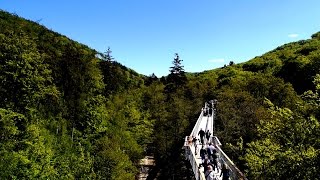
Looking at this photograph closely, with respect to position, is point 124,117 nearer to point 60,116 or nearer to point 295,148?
point 60,116

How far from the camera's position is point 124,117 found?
6041 centimetres

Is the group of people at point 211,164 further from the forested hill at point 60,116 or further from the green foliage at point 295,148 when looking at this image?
the forested hill at point 60,116

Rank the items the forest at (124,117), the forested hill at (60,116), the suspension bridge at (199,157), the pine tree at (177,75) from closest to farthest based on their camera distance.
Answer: the forest at (124,117), the suspension bridge at (199,157), the forested hill at (60,116), the pine tree at (177,75)

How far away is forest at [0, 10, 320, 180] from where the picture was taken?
12.7 meters

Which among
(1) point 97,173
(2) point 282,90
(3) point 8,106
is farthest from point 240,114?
(3) point 8,106

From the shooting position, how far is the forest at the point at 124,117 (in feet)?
41.7

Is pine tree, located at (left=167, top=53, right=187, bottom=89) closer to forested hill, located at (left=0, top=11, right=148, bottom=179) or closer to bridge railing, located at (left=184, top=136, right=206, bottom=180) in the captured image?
forested hill, located at (left=0, top=11, right=148, bottom=179)

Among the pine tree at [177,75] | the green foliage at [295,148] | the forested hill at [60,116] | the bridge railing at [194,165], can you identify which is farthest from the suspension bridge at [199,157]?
the pine tree at [177,75]

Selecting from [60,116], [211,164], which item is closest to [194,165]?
[211,164]

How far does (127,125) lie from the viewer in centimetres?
6069

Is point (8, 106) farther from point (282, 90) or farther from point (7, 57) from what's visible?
point (282, 90)

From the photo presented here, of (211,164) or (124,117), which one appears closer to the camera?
(211,164)

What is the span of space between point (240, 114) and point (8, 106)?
106 feet

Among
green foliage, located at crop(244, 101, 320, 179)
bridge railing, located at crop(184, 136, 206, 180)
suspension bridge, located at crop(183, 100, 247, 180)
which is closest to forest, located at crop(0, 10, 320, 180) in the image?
green foliage, located at crop(244, 101, 320, 179)
